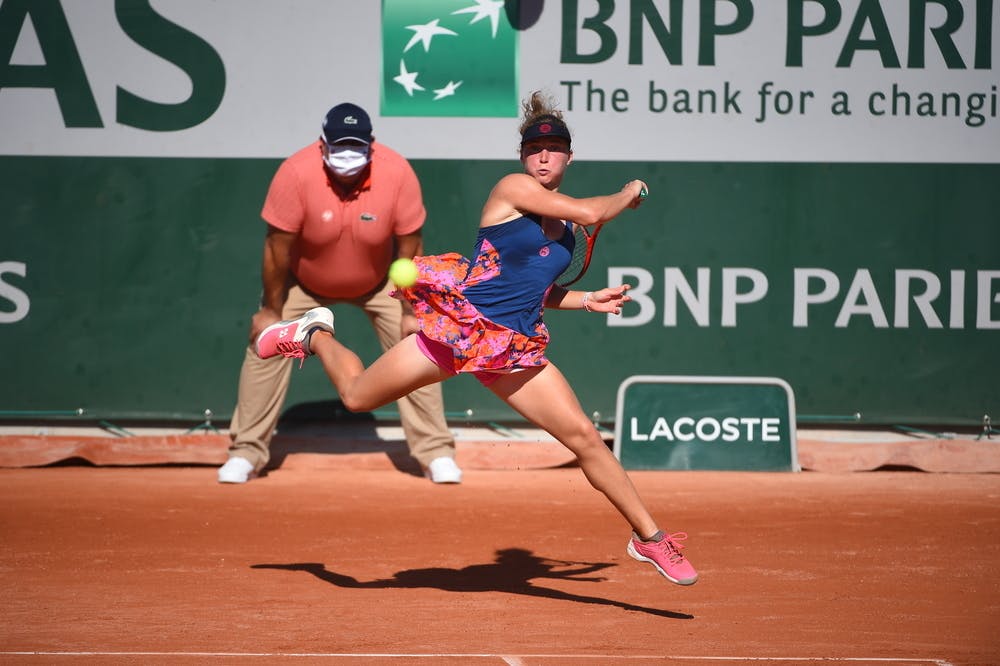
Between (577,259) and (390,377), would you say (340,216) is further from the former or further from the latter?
(390,377)

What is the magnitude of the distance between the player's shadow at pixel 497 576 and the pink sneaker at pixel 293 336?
3.23ft

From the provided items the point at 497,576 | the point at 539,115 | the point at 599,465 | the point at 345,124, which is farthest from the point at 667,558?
the point at 345,124

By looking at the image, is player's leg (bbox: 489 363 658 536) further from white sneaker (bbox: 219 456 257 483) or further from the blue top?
white sneaker (bbox: 219 456 257 483)

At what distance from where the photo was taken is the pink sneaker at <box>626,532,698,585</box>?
17.0ft

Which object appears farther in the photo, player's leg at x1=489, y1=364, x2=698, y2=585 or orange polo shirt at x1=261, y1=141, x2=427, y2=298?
orange polo shirt at x1=261, y1=141, x2=427, y2=298

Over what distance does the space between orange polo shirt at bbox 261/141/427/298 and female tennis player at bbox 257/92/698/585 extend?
267 centimetres

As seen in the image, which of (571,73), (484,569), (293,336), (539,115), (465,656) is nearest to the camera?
(465,656)

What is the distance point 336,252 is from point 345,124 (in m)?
0.78

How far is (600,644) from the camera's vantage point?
4859mm

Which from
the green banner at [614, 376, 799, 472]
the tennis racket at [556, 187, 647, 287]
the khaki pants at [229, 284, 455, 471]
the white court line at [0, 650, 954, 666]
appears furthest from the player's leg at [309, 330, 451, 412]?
the green banner at [614, 376, 799, 472]

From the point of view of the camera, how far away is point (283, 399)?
336 inches

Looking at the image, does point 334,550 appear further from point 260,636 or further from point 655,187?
point 655,187

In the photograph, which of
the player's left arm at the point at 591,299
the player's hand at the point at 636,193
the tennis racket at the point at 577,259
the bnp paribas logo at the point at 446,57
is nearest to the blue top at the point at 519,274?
the player's left arm at the point at 591,299

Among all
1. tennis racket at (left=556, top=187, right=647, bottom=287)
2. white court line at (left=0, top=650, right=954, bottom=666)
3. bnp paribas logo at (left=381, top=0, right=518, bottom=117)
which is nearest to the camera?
white court line at (left=0, top=650, right=954, bottom=666)
